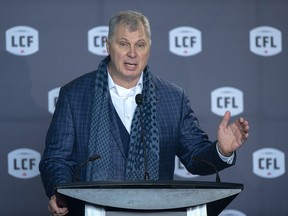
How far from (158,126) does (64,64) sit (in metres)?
1.33

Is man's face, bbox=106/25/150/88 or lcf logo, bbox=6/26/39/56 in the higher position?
lcf logo, bbox=6/26/39/56

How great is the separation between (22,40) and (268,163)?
165 centimetres

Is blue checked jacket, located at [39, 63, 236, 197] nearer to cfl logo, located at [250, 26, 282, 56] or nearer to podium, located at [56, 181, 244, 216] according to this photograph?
podium, located at [56, 181, 244, 216]

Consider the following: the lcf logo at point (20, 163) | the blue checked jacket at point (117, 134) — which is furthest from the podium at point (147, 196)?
the lcf logo at point (20, 163)

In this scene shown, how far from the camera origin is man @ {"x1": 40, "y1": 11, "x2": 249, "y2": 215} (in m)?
2.86

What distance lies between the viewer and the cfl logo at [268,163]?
4.23 meters

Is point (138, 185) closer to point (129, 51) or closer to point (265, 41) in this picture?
point (129, 51)

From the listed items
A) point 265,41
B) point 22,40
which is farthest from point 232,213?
point 22,40

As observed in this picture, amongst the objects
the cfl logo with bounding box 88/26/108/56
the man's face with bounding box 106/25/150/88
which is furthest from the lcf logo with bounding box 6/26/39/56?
the man's face with bounding box 106/25/150/88

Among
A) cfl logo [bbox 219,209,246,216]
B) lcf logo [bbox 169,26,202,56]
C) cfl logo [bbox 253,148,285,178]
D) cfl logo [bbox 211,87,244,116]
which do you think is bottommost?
cfl logo [bbox 219,209,246,216]

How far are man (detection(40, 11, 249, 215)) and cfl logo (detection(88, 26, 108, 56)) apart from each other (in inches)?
41.3

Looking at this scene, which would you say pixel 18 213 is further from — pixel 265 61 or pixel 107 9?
pixel 265 61

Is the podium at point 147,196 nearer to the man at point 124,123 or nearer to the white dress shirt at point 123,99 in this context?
the man at point 124,123

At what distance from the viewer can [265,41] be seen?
13.9 ft
